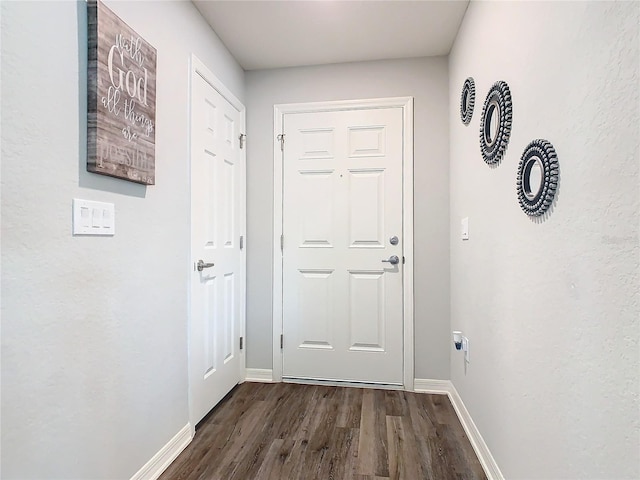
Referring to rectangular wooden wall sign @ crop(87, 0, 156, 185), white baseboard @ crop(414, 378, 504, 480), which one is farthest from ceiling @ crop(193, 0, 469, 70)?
white baseboard @ crop(414, 378, 504, 480)

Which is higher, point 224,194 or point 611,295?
point 224,194

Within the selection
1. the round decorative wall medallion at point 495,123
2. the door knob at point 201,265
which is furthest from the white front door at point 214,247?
the round decorative wall medallion at point 495,123

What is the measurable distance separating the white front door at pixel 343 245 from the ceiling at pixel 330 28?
40 cm

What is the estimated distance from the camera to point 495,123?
1.54 meters

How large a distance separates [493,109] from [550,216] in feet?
2.36

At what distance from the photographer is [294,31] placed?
2225 millimetres

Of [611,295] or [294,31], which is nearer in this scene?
[611,295]

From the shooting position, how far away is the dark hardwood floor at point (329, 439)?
164 centimetres

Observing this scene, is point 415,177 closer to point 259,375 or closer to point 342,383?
point 342,383

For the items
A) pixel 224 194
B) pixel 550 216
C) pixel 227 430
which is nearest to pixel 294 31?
pixel 224 194

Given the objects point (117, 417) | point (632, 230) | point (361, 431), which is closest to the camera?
point (632, 230)

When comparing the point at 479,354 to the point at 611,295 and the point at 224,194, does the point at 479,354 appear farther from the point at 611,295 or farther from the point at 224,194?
the point at 224,194

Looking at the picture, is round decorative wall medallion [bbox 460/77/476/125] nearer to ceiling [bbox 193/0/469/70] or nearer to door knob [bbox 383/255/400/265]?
ceiling [bbox 193/0/469/70]

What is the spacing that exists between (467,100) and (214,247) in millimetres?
1729
